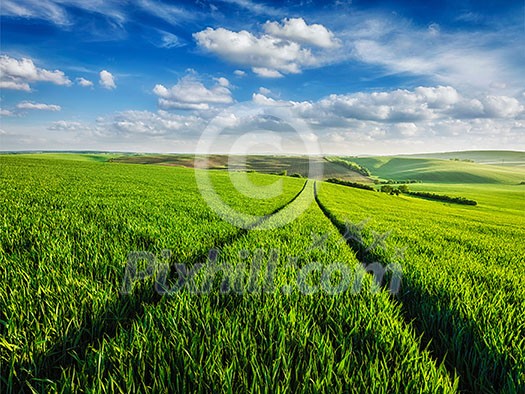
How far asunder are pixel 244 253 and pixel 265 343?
2654 mm

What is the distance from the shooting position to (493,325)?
2.72 meters

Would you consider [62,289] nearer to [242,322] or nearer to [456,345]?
[242,322]

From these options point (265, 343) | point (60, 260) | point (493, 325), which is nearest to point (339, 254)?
point (493, 325)

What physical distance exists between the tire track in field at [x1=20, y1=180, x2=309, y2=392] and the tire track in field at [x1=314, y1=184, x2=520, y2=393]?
2.70 m

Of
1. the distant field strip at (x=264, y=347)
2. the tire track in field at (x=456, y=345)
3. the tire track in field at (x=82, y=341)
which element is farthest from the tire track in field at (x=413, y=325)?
the tire track in field at (x=82, y=341)

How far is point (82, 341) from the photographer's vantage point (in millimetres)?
2371

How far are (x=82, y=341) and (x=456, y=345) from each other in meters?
3.41

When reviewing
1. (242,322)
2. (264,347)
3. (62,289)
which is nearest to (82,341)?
(62,289)

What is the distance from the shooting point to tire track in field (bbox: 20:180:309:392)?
1.90m

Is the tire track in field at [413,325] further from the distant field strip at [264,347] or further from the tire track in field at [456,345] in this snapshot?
the distant field strip at [264,347]

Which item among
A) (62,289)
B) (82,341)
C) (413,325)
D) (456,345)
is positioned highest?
(62,289)

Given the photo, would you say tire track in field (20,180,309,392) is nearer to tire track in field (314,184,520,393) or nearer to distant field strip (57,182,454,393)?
distant field strip (57,182,454,393)

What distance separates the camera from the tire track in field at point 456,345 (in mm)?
2182

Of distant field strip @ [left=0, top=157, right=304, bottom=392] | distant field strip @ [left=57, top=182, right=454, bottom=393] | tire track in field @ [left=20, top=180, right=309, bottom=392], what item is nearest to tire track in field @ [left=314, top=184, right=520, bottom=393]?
distant field strip @ [left=57, top=182, right=454, bottom=393]
